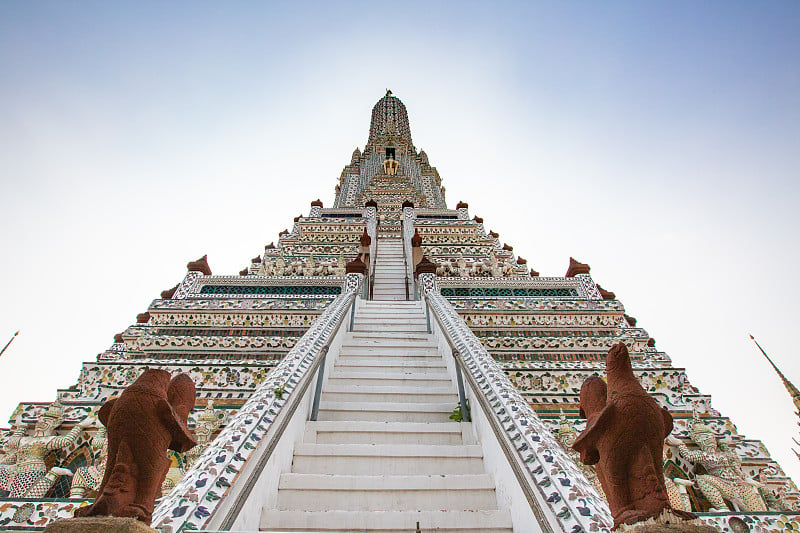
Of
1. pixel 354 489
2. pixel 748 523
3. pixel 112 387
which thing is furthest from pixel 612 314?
pixel 112 387

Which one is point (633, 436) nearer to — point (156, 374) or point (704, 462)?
point (156, 374)

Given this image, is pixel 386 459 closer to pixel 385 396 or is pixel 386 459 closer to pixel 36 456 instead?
pixel 385 396

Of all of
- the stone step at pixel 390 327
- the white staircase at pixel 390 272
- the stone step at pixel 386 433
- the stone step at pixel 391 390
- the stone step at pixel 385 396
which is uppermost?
the white staircase at pixel 390 272

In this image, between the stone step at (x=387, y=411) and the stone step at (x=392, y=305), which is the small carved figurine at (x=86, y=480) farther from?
the stone step at (x=392, y=305)

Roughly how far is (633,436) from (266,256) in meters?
9.39

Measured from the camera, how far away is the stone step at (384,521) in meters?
2.61

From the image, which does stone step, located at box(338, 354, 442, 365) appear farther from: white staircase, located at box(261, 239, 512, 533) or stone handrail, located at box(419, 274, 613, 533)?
stone handrail, located at box(419, 274, 613, 533)

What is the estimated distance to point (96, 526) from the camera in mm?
1491

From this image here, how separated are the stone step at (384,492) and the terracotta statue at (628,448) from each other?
1232 millimetres

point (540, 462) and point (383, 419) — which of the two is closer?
point (540, 462)

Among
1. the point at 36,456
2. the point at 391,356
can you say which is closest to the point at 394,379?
the point at 391,356

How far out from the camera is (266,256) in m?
10.4

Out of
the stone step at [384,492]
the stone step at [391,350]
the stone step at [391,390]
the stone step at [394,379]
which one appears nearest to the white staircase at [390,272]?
the stone step at [391,350]

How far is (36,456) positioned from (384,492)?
9.53 feet
